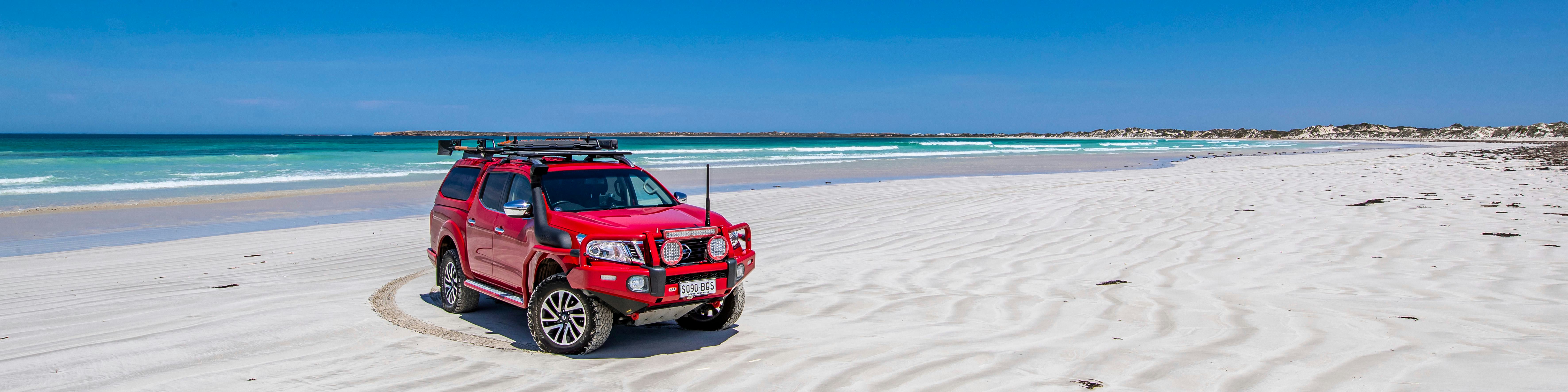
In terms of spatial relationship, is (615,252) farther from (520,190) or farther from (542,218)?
(520,190)

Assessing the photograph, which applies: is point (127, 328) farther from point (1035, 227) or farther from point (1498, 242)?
point (1498, 242)

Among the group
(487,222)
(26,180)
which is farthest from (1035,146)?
(487,222)

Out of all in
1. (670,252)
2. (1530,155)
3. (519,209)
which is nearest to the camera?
(670,252)

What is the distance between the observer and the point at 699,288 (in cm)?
476

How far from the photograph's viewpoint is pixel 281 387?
432 centimetres

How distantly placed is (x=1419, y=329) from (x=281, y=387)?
271 inches

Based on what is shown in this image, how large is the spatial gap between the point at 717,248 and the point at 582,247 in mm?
803

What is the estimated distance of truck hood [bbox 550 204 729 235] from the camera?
4.67 meters

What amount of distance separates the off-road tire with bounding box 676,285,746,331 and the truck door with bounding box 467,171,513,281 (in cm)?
140

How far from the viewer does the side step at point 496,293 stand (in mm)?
5258

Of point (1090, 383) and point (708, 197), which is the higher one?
point (708, 197)

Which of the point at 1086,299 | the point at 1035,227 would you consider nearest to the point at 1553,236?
the point at 1035,227

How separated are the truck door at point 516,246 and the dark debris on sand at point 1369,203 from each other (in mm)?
12514

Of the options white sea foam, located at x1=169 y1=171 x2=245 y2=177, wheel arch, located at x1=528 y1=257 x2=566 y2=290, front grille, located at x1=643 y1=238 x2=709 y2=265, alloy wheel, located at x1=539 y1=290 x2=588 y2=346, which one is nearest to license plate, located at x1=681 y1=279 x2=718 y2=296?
front grille, located at x1=643 y1=238 x2=709 y2=265
